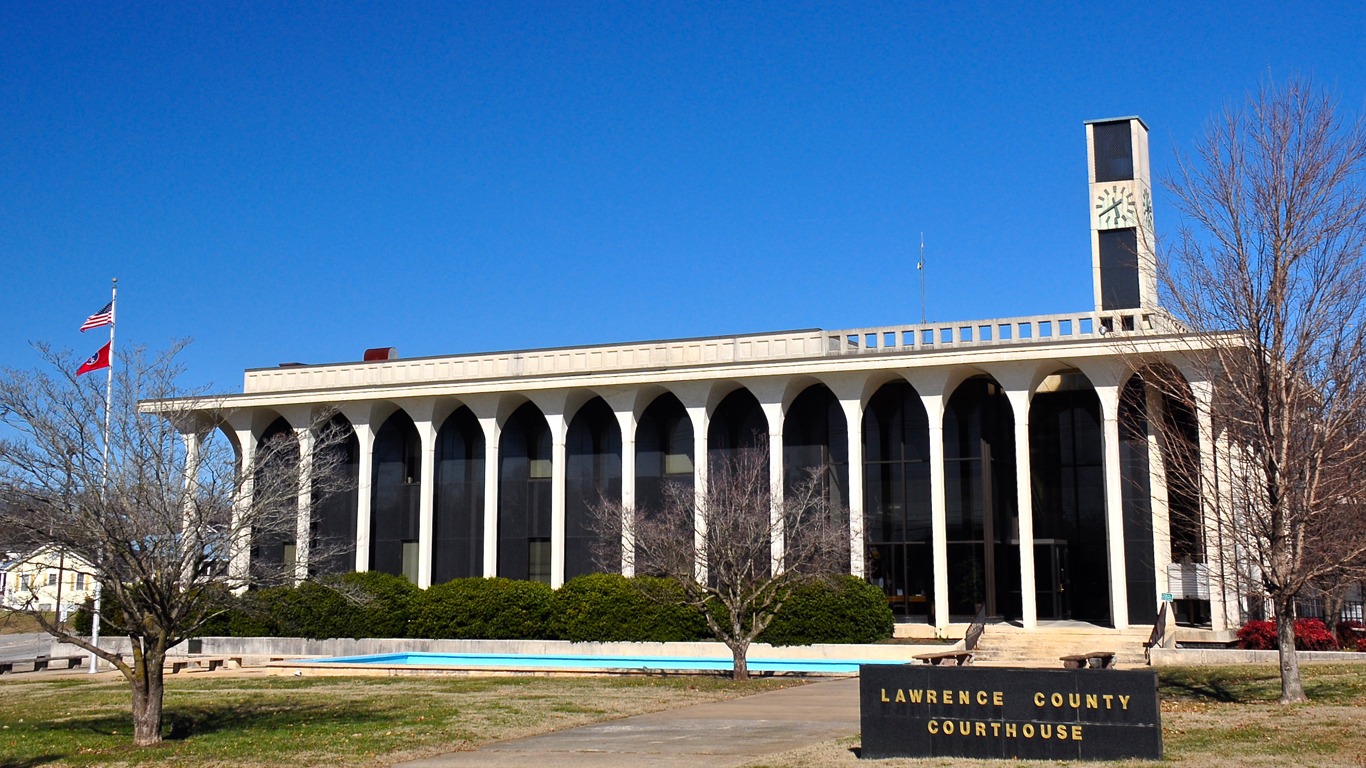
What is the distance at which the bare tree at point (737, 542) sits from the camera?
2675 centimetres

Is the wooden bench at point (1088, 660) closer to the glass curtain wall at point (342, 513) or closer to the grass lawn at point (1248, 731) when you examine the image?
the grass lawn at point (1248, 731)

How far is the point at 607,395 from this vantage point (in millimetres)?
39125

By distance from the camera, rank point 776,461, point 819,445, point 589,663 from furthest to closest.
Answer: point 819,445, point 776,461, point 589,663

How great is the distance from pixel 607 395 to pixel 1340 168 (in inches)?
972

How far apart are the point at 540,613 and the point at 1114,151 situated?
72.7ft

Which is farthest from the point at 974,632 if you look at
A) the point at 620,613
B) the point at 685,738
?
the point at 685,738

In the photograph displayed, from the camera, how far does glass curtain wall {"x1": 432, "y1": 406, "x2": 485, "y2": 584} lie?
41469 millimetres

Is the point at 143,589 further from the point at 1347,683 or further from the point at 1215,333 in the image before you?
the point at 1347,683

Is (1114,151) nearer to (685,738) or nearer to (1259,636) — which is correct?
(1259,636)

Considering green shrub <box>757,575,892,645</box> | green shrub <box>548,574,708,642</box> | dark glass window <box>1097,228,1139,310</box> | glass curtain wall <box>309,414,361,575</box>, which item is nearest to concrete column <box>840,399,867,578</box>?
green shrub <box>757,575,892,645</box>

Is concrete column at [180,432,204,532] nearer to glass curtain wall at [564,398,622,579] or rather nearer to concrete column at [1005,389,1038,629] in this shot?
glass curtain wall at [564,398,622,579]

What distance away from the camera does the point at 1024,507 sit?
34031 mm

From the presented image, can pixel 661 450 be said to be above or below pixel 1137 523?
above

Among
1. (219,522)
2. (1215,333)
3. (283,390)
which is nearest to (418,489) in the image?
(283,390)
